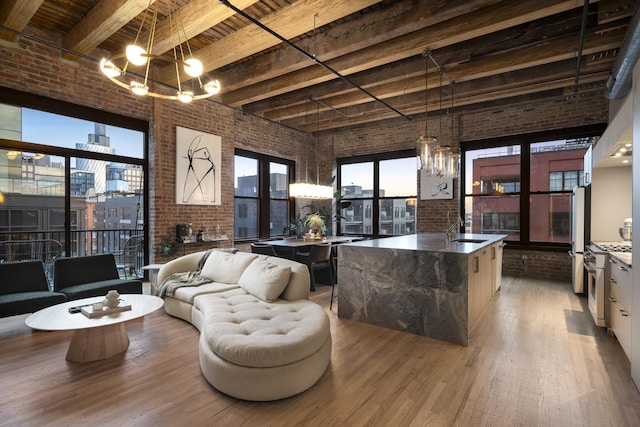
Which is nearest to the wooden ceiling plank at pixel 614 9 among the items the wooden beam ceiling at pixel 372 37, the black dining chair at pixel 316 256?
the wooden beam ceiling at pixel 372 37

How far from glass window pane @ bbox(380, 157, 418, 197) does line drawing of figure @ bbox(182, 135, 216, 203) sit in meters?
4.28

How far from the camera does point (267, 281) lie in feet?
11.6

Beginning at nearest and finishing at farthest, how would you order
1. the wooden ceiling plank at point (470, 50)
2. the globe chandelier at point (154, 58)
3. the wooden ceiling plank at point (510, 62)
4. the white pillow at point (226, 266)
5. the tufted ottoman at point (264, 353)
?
the tufted ottoman at point (264, 353) < the globe chandelier at point (154, 58) < the wooden ceiling plank at point (470, 50) < the wooden ceiling plank at point (510, 62) < the white pillow at point (226, 266)

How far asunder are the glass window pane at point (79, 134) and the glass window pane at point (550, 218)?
7430 mm

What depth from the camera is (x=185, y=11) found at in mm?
3662

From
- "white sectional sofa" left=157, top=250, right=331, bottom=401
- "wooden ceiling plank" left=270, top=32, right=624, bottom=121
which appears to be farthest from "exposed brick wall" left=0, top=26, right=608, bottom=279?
"white sectional sofa" left=157, top=250, right=331, bottom=401

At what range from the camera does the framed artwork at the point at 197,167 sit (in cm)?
586

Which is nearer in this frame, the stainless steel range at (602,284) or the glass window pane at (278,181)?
the stainless steel range at (602,284)

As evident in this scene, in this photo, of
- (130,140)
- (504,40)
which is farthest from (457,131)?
(130,140)

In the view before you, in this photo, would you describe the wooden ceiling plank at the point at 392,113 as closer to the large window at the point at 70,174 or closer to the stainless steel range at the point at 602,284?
the stainless steel range at the point at 602,284

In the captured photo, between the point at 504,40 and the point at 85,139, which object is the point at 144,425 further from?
the point at 504,40

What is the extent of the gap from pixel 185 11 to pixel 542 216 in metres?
6.93

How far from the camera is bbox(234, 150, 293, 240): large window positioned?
7.49 m

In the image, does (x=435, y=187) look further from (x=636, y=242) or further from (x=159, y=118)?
(x=159, y=118)
